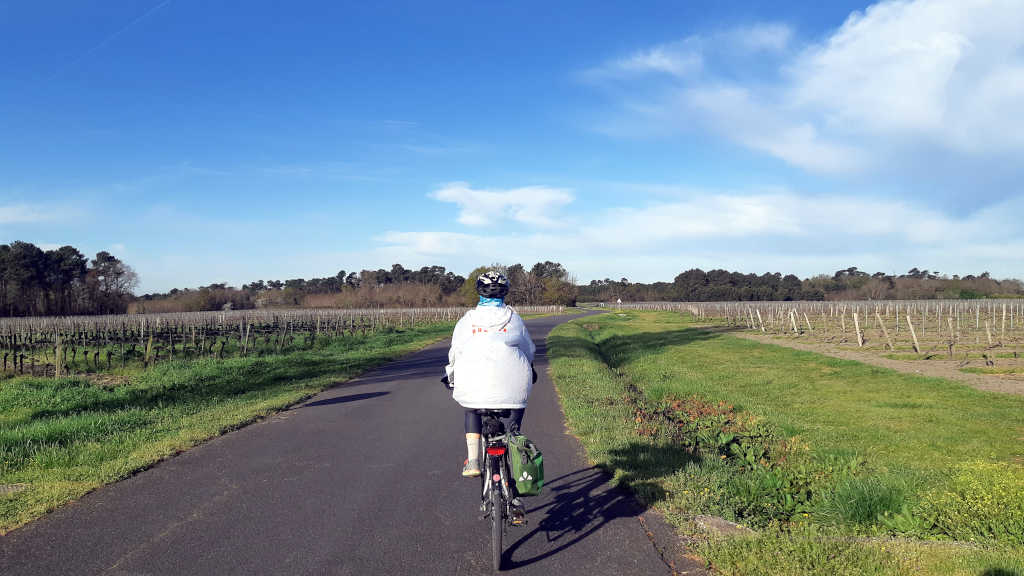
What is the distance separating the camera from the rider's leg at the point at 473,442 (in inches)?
180

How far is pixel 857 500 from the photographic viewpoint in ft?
17.2

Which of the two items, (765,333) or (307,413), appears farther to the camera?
(765,333)

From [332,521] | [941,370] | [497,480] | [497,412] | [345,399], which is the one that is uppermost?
[497,412]

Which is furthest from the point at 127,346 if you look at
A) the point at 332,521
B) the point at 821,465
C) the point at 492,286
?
the point at 821,465

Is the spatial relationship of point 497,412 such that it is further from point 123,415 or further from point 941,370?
point 941,370

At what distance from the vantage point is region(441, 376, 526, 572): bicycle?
3.92 m

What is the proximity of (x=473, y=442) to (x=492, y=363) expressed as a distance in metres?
0.75

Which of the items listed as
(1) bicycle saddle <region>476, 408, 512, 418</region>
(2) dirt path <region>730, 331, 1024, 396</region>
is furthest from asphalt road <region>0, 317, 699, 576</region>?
(2) dirt path <region>730, 331, 1024, 396</region>

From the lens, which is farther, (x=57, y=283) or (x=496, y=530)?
(x=57, y=283)

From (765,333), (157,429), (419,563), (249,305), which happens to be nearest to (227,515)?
(419,563)

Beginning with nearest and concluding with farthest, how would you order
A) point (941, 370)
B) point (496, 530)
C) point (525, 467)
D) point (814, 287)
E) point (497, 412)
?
1. point (496, 530)
2. point (525, 467)
3. point (497, 412)
4. point (941, 370)
5. point (814, 287)

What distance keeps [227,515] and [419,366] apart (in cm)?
1274

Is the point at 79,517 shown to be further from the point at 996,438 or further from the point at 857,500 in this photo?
the point at 996,438

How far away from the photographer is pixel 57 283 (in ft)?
269
